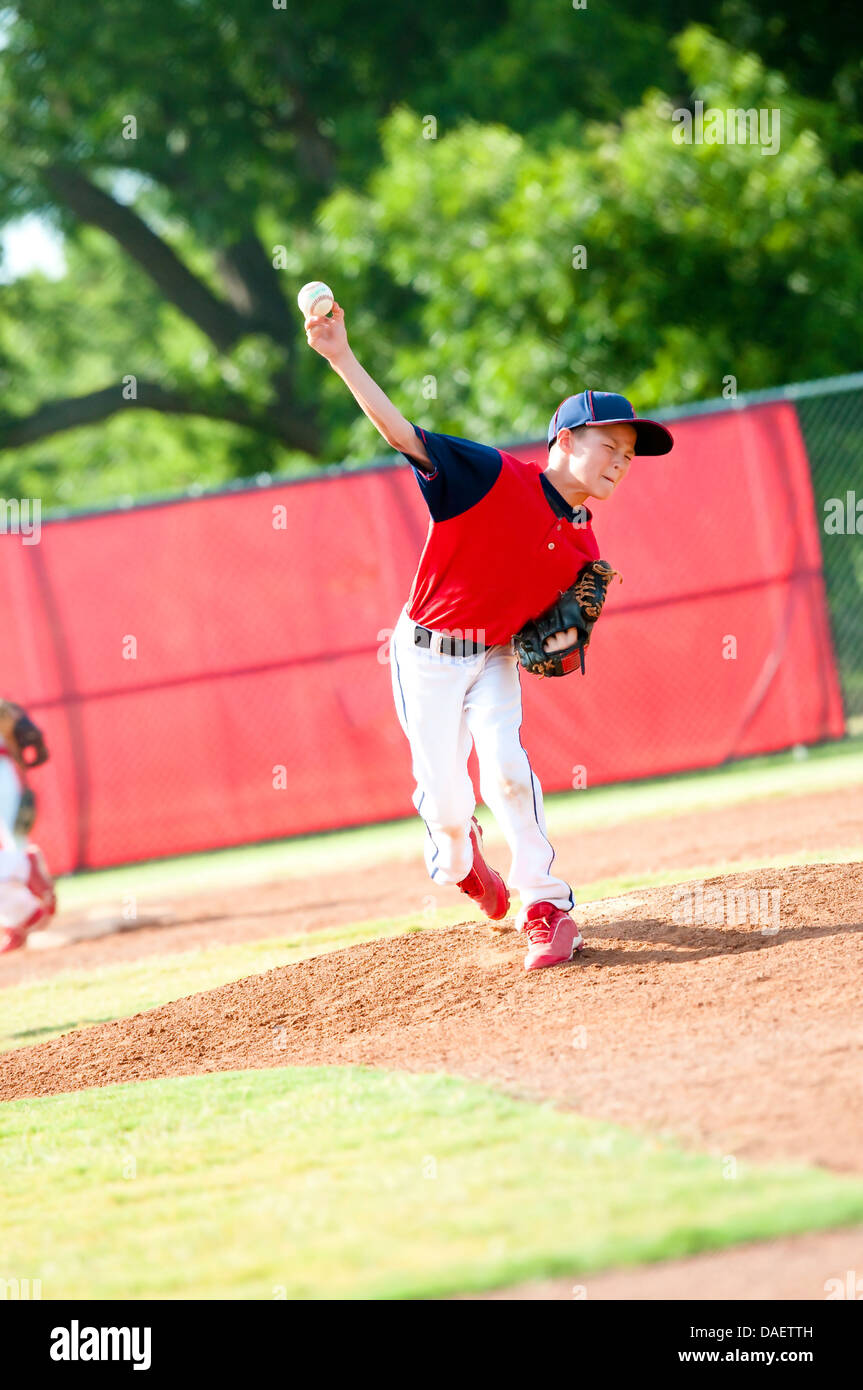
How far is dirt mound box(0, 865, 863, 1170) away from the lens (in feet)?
11.3

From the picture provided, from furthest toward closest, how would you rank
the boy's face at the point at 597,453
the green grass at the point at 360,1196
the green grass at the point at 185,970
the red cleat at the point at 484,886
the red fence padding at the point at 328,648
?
the red fence padding at the point at 328,648 → the green grass at the point at 185,970 → the red cleat at the point at 484,886 → the boy's face at the point at 597,453 → the green grass at the point at 360,1196

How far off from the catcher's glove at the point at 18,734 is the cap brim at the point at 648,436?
4.15 metres

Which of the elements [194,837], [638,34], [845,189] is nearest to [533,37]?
[638,34]

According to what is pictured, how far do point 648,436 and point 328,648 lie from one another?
5481 millimetres

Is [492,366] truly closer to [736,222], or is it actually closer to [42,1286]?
[736,222]

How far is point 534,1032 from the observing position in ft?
14.2

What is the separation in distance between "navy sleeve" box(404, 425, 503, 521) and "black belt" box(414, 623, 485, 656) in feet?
1.37

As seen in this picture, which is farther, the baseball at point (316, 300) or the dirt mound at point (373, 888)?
the dirt mound at point (373, 888)

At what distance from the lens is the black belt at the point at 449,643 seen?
510 cm

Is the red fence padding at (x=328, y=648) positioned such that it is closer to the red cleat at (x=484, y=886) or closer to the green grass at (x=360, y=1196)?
the red cleat at (x=484, y=886)
